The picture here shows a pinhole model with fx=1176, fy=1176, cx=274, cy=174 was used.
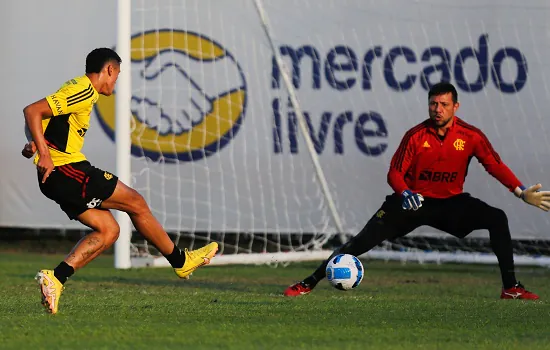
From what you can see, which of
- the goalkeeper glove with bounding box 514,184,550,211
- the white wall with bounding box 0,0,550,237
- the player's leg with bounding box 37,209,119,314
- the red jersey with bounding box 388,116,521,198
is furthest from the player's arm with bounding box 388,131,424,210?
the white wall with bounding box 0,0,550,237

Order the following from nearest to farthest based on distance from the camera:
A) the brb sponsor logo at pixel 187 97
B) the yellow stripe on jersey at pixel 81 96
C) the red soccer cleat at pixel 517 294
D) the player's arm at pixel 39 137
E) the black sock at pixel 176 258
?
the player's arm at pixel 39 137, the yellow stripe on jersey at pixel 81 96, the black sock at pixel 176 258, the red soccer cleat at pixel 517 294, the brb sponsor logo at pixel 187 97

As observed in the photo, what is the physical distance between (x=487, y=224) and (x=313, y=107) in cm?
478

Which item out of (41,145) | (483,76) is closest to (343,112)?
(483,76)

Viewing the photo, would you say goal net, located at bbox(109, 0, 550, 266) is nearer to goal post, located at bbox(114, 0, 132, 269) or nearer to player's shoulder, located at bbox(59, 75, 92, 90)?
goal post, located at bbox(114, 0, 132, 269)

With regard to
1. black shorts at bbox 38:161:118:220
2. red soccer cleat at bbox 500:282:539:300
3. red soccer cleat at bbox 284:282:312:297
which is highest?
black shorts at bbox 38:161:118:220

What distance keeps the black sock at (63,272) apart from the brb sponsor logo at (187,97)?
6.32 metres

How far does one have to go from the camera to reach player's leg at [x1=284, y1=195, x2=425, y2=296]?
9227mm

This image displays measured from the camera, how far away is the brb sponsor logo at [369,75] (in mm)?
13094

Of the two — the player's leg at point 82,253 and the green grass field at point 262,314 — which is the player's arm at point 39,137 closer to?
the player's leg at point 82,253

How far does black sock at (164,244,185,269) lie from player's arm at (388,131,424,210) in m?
1.72

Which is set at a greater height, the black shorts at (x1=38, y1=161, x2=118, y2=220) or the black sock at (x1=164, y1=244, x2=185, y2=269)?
the black shorts at (x1=38, y1=161, x2=118, y2=220)

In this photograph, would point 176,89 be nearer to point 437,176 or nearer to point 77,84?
point 437,176

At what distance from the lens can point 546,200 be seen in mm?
9039

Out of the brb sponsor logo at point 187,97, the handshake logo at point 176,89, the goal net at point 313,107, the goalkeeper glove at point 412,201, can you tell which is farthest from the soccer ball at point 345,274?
the handshake logo at point 176,89
